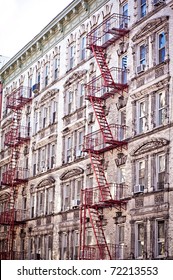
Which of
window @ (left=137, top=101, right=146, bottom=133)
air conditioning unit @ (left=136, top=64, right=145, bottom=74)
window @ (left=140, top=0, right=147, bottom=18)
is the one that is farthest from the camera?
window @ (left=140, top=0, right=147, bottom=18)

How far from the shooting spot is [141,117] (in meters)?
27.2

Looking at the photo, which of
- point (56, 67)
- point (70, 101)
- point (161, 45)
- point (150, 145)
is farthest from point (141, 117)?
point (56, 67)

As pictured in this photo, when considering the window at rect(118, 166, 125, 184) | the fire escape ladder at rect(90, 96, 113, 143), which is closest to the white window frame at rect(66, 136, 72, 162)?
the fire escape ladder at rect(90, 96, 113, 143)

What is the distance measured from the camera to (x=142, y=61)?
2819 centimetres

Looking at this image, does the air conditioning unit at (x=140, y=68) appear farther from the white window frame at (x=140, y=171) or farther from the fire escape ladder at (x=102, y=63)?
the white window frame at (x=140, y=171)

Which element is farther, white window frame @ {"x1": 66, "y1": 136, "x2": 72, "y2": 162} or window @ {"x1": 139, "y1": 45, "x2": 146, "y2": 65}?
white window frame @ {"x1": 66, "y1": 136, "x2": 72, "y2": 162}

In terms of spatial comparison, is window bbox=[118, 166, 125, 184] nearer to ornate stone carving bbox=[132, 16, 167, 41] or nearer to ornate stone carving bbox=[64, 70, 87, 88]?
ornate stone carving bbox=[132, 16, 167, 41]

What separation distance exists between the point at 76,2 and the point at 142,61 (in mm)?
9522

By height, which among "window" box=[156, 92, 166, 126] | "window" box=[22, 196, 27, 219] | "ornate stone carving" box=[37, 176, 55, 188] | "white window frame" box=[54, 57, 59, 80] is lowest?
"window" box=[22, 196, 27, 219]

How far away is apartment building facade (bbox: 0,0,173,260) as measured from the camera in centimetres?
2559

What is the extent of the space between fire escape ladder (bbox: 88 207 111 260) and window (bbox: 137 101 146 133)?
17.9 ft

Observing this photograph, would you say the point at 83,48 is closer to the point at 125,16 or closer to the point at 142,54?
the point at 125,16

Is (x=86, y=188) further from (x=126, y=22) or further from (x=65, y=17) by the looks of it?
(x=65, y=17)
